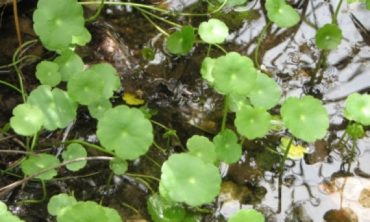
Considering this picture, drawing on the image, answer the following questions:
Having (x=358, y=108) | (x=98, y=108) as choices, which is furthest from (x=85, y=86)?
(x=358, y=108)

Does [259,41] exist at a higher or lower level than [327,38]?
lower

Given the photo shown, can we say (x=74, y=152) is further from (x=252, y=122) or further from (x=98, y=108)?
(x=252, y=122)

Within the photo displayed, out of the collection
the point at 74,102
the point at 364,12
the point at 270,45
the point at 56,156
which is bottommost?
the point at 56,156

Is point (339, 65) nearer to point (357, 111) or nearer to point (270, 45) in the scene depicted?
point (270, 45)

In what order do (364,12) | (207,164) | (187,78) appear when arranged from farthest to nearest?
1. (364,12)
2. (187,78)
3. (207,164)

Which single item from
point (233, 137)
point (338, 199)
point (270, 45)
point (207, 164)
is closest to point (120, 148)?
point (207, 164)

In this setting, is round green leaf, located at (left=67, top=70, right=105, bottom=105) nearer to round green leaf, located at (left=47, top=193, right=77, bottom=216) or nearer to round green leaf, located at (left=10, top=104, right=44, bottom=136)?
round green leaf, located at (left=10, top=104, right=44, bottom=136)

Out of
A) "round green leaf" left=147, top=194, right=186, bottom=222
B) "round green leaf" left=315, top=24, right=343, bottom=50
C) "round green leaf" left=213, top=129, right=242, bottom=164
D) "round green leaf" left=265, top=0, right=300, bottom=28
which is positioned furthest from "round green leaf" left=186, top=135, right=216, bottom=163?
"round green leaf" left=315, top=24, right=343, bottom=50
